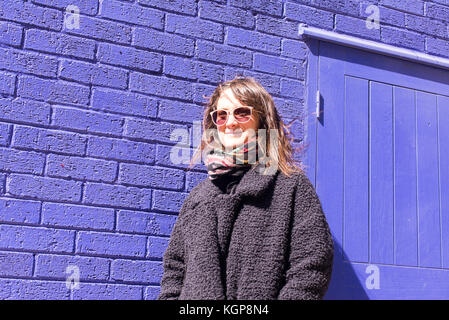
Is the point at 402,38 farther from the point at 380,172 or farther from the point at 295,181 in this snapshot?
the point at 295,181

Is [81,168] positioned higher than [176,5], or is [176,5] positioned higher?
[176,5]

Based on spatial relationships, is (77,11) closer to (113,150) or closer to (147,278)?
(113,150)

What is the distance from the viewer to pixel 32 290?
272 centimetres

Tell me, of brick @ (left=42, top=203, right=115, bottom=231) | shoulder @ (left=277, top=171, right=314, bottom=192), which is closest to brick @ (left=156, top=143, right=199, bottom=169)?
brick @ (left=42, top=203, right=115, bottom=231)

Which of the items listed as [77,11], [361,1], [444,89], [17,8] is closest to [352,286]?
[444,89]

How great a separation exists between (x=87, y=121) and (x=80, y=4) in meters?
0.63

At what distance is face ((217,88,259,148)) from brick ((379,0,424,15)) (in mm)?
1689

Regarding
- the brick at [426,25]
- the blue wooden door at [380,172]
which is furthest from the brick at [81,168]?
the brick at [426,25]

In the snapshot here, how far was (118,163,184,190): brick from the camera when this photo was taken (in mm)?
2961

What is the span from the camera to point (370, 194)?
3.37 m

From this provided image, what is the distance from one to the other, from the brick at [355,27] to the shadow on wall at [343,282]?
131 cm

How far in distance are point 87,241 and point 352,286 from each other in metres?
1.47

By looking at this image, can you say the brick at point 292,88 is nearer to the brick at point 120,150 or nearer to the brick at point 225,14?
the brick at point 225,14

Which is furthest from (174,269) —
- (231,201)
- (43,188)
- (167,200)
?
(43,188)
